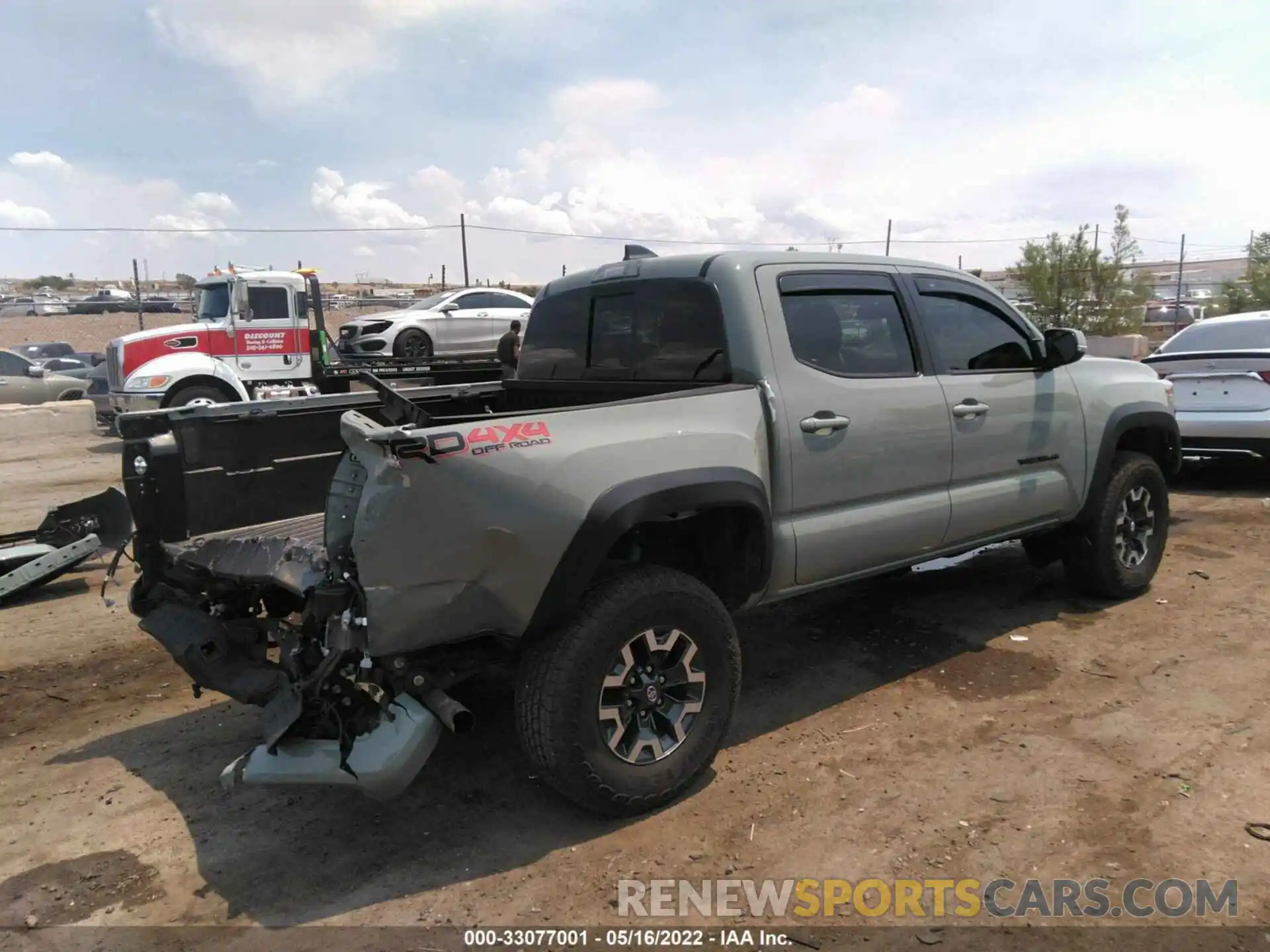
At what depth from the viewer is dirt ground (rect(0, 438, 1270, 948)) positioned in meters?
2.90

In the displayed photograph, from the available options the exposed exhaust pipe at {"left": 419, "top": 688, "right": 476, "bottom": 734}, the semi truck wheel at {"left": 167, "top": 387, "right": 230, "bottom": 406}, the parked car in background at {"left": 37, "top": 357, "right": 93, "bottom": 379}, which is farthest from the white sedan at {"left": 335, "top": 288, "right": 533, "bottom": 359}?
the exposed exhaust pipe at {"left": 419, "top": 688, "right": 476, "bottom": 734}

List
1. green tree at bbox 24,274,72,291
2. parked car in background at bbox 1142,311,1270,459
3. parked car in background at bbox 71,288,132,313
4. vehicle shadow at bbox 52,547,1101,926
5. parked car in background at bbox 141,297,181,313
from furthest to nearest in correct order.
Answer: green tree at bbox 24,274,72,291 < parked car in background at bbox 71,288,132,313 < parked car in background at bbox 141,297,181,313 < parked car in background at bbox 1142,311,1270,459 < vehicle shadow at bbox 52,547,1101,926

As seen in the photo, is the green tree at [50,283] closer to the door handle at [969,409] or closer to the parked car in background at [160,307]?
the parked car in background at [160,307]

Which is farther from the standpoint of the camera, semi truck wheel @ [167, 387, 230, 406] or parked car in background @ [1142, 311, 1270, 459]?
semi truck wheel @ [167, 387, 230, 406]

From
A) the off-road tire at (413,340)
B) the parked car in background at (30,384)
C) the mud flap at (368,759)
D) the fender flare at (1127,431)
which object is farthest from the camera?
the off-road tire at (413,340)

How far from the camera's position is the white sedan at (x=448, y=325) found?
1722 cm

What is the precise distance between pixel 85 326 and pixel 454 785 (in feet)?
127

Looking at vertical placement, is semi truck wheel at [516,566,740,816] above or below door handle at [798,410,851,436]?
below

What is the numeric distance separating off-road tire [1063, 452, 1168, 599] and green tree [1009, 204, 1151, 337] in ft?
77.7

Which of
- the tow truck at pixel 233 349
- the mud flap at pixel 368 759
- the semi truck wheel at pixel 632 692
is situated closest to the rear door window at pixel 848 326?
the semi truck wheel at pixel 632 692

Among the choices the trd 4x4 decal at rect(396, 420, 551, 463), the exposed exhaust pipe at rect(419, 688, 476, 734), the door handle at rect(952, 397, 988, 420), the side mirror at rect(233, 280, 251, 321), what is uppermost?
the side mirror at rect(233, 280, 251, 321)

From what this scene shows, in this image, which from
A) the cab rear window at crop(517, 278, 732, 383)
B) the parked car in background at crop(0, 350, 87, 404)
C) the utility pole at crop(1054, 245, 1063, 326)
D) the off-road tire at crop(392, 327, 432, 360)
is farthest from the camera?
the utility pole at crop(1054, 245, 1063, 326)

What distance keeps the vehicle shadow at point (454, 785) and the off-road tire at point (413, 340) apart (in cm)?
1297

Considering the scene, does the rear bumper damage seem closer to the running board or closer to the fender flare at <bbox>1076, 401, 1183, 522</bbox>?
the running board
